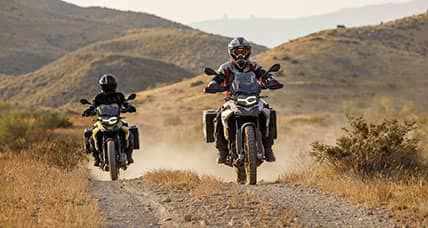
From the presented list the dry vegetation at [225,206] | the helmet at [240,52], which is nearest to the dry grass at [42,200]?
the dry vegetation at [225,206]

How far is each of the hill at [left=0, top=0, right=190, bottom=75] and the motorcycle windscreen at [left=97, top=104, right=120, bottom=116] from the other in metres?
94.5

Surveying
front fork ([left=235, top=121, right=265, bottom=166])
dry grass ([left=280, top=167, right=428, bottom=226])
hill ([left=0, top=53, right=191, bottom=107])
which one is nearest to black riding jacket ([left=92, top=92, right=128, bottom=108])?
front fork ([left=235, top=121, right=265, bottom=166])

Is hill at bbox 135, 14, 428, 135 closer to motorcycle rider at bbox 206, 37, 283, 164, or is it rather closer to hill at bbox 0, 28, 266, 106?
hill at bbox 0, 28, 266, 106

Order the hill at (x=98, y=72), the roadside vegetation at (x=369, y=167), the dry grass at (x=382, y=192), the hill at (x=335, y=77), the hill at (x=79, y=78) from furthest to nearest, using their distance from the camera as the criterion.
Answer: the hill at (x=98, y=72) → the hill at (x=79, y=78) → the hill at (x=335, y=77) → the roadside vegetation at (x=369, y=167) → the dry grass at (x=382, y=192)

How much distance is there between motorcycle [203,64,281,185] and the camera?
12062 millimetres

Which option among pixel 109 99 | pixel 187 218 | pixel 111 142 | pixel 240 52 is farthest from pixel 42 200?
pixel 109 99

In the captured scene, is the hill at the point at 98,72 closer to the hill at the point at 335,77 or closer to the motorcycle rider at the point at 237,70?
the hill at the point at 335,77

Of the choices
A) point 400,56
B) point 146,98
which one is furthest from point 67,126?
A: point 400,56

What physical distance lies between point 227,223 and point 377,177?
4431 millimetres

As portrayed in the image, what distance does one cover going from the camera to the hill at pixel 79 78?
3142 inches

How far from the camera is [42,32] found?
13400 centimetres

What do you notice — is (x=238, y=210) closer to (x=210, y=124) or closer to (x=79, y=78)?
(x=210, y=124)

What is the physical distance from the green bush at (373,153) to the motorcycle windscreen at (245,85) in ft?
6.63

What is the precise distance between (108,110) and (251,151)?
4470 millimetres
